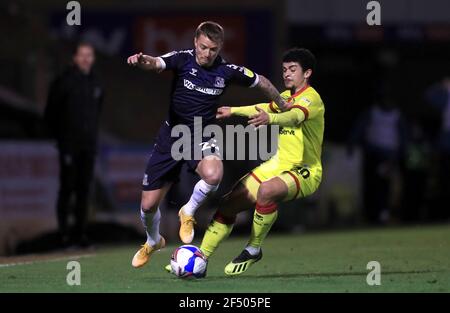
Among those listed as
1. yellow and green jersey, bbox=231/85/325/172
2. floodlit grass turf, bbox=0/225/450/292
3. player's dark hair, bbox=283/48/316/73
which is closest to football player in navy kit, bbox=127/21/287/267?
yellow and green jersey, bbox=231/85/325/172

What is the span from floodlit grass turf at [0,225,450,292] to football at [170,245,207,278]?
0.08 metres

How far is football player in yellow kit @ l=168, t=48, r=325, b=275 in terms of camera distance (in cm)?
1062

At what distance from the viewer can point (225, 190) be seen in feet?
63.4

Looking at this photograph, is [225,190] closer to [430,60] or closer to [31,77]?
[31,77]

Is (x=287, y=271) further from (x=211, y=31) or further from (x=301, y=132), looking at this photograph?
(x=211, y=31)

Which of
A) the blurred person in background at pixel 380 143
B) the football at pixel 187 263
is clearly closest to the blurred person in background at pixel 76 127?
the football at pixel 187 263

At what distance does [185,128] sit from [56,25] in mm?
14008

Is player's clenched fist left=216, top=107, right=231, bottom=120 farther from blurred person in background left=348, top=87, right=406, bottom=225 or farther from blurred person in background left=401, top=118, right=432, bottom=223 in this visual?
blurred person in background left=401, top=118, right=432, bottom=223

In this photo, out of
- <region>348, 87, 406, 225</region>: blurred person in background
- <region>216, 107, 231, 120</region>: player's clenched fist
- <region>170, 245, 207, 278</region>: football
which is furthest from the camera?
<region>348, 87, 406, 225</region>: blurred person in background

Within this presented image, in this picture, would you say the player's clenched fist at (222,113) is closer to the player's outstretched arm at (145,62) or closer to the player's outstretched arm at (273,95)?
the player's outstretched arm at (273,95)

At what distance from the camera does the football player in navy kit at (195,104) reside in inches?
417

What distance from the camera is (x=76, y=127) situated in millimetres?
14773

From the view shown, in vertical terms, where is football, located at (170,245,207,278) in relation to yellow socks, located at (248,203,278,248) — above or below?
below

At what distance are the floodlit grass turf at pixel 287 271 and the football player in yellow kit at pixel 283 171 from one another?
36cm
